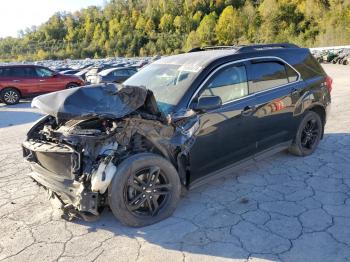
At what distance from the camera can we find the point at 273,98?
468cm

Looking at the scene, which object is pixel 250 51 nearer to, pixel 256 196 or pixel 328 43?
pixel 256 196

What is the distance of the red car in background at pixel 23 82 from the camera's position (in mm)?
15297

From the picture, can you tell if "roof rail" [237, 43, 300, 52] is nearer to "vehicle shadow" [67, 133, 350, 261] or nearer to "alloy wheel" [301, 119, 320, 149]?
"alloy wheel" [301, 119, 320, 149]

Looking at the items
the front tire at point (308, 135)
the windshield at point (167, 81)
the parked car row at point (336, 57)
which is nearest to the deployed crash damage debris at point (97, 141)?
the windshield at point (167, 81)

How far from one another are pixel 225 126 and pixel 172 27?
11872 centimetres

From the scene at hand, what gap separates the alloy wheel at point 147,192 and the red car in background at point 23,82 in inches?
534

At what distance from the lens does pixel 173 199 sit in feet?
12.3

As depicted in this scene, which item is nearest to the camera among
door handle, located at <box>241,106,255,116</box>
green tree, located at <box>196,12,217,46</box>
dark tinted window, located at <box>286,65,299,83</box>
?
door handle, located at <box>241,106,255,116</box>

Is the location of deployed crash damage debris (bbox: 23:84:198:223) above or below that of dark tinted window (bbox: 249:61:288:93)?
below

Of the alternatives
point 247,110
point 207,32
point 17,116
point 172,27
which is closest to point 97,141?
point 247,110

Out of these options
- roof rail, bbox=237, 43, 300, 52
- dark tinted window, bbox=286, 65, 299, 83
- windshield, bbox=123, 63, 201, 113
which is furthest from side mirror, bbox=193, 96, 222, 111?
dark tinted window, bbox=286, 65, 299, 83

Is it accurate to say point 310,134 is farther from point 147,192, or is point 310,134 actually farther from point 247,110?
point 147,192

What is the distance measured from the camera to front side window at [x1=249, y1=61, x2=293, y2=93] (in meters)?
4.51

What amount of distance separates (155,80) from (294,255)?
2633 millimetres
